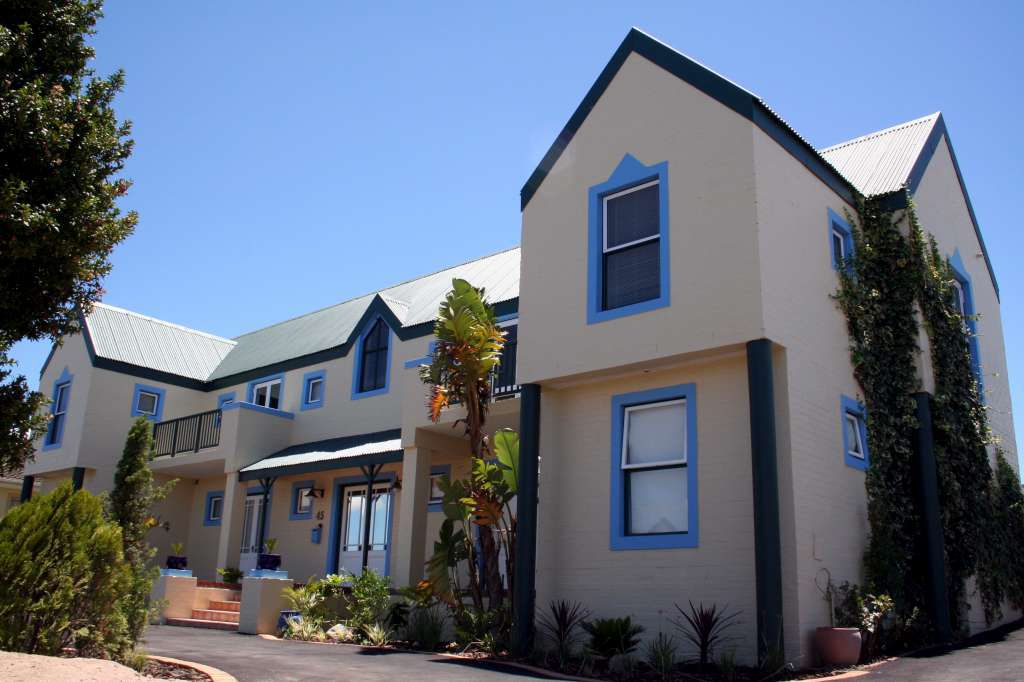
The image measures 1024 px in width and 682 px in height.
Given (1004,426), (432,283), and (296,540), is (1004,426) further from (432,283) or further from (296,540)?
(296,540)

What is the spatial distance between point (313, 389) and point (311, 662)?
45.4ft

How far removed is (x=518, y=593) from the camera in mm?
11586

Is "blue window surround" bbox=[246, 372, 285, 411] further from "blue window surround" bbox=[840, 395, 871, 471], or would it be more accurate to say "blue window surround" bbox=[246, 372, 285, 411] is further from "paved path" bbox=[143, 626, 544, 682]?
"blue window surround" bbox=[840, 395, 871, 471]

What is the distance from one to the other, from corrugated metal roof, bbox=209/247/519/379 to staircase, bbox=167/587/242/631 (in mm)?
6829

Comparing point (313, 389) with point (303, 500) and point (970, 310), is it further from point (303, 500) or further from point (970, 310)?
point (970, 310)

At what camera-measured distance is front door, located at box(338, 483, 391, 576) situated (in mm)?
19812

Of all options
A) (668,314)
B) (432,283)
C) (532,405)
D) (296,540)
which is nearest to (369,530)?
(296,540)

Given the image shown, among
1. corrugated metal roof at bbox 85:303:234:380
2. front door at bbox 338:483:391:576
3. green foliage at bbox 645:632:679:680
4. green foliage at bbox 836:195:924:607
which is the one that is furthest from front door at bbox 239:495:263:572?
green foliage at bbox 836:195:924:607

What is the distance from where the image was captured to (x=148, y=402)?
85.9 feet

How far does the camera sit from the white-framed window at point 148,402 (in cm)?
2592

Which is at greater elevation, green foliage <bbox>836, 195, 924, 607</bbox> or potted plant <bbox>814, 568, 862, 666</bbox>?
green foliage <bbox>836, 195, 924, 607</bbox>

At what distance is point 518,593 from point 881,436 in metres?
5.31

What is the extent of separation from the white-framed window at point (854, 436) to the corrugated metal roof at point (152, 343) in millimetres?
20590

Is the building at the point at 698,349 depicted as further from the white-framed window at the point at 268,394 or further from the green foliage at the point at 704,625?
the white-framed window at the point at 268,394
